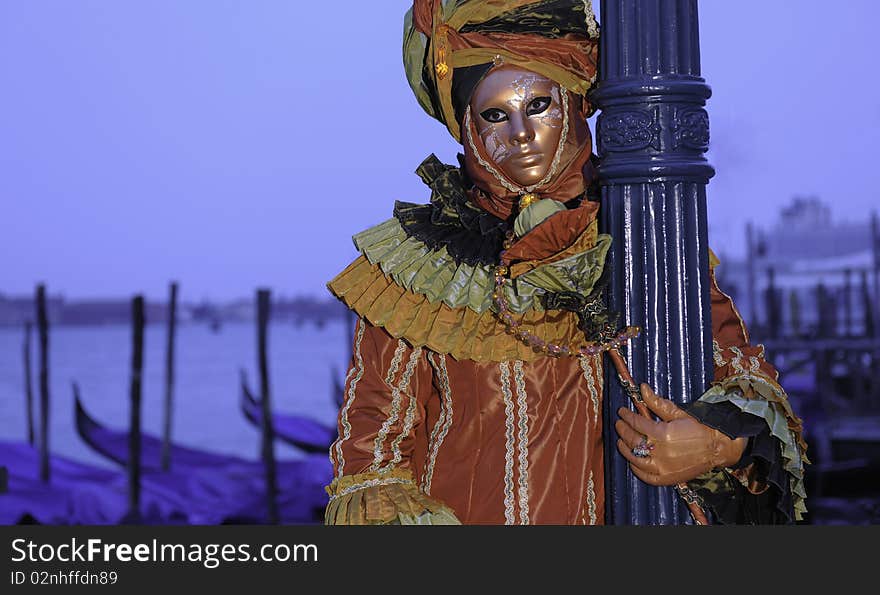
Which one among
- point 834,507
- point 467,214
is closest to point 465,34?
point 467,214

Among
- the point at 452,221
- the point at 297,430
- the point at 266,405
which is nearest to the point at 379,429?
the point at 452,221

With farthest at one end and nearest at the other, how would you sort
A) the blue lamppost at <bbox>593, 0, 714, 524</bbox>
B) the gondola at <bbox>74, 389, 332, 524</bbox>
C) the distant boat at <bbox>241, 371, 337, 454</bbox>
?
the distant boat at <bbox>241, 371, 337, 454</bbox>, the gondola at <bbox>74, 389, 332, 524</bbox>, the blue lamppost at <bbox>593, 0, 714, 524</bbox>

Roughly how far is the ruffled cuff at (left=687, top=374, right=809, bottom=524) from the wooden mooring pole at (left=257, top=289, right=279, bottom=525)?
1201 cm

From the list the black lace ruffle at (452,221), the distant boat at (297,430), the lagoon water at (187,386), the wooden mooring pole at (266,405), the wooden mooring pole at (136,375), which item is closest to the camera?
the black lace ruffle at (452,221)

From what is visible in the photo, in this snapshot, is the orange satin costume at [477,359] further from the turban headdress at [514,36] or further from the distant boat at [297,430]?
the distant boat at [297,430]

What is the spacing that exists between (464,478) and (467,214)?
46 cm

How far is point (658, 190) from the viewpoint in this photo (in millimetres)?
1664

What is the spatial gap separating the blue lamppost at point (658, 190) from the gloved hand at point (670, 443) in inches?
1.2

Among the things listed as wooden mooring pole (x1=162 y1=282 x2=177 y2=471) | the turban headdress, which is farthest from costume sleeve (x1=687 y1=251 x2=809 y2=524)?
wooden mooring pole (x1=162 y1=282 x2=177 y2=471)

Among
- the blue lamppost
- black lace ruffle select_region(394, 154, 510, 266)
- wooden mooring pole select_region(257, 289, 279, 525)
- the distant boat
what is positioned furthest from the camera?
the distant boat

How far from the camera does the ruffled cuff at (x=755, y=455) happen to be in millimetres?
1693

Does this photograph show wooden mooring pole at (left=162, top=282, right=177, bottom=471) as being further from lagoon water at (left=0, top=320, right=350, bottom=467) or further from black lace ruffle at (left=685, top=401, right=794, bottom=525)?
black lace ruffle at (left=685, top=401, right=794, bottom=525)

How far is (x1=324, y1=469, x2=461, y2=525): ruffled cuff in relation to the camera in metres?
1.83

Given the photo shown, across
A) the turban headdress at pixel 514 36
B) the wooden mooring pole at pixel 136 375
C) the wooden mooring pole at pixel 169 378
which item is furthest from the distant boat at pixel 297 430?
the turban headdress at pixel 514 36
